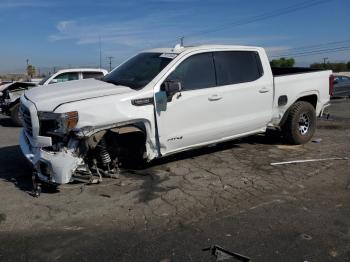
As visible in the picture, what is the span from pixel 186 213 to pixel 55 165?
5.69 feet

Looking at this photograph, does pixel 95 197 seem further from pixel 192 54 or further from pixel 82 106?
pixel 192 54

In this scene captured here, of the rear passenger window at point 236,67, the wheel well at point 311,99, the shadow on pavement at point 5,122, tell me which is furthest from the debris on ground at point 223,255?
the shadow on pavement at point 5,122

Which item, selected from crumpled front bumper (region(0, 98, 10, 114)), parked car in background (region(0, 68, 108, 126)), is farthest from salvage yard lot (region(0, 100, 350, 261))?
crumpled front bumper (region(0, 98, 10, 114))

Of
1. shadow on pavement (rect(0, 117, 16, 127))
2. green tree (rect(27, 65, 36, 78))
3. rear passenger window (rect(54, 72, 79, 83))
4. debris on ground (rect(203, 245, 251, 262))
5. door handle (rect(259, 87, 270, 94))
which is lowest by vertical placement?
debris on ground (rect(203, 245, 251, 262))

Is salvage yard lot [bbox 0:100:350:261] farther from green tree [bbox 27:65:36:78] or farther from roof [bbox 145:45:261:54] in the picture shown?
green tree [bbox 27:65:36:78]

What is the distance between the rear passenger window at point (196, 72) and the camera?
249 inches

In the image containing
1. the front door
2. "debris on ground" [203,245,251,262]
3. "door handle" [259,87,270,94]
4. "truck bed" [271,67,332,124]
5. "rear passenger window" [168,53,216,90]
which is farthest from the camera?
"truck bed" [271,67,332,124]

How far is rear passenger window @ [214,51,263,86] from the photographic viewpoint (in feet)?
22.4

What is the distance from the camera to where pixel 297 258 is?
12.5 ft

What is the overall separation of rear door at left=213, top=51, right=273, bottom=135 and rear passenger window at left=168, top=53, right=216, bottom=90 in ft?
0.45

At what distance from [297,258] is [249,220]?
2.89 feet

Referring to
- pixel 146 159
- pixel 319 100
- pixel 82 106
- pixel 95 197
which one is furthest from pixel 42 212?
pixel 319 100

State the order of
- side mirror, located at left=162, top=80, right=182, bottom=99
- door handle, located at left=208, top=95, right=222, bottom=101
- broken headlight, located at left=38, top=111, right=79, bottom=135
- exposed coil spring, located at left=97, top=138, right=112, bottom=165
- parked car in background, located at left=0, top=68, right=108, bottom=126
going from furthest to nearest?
parked car in background, located at left=0, top=68, right=108, bottom=126 < door handle, located at left=208, top=95, right=222, bottom=101 < side mirror, located at left=162, top=80, right=182, bottom=99 < exposed coil spring, located at left=97, top=138, right=112, bottom=165 < broken headlight, located at left=38, top=111, right=79, bottom=135

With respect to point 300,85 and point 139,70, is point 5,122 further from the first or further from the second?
point 300,85
